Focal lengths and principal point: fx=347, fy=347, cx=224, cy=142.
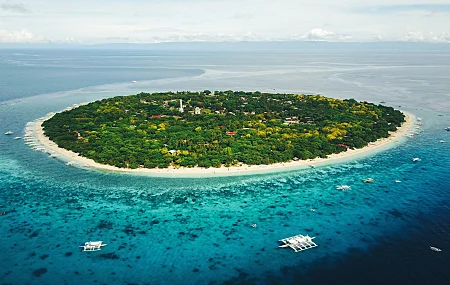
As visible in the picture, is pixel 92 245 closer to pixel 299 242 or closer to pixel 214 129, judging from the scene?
pixel 299 242

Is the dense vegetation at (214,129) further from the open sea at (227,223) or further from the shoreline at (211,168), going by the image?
the open sea at (227,223)

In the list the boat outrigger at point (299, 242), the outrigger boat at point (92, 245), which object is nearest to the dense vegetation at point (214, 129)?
the outrigger boat at point (92, 245)

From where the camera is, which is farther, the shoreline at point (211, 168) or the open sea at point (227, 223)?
the shoreline at point (211, 168)

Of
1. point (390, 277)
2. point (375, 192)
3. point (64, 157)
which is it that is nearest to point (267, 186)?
point (375, 192)

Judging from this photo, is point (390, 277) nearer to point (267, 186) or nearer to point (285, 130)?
point (267, 186)

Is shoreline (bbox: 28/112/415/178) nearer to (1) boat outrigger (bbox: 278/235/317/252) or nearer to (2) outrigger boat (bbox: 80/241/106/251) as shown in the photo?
(2) outrigger boat (bbox: 80/241/106/251)
